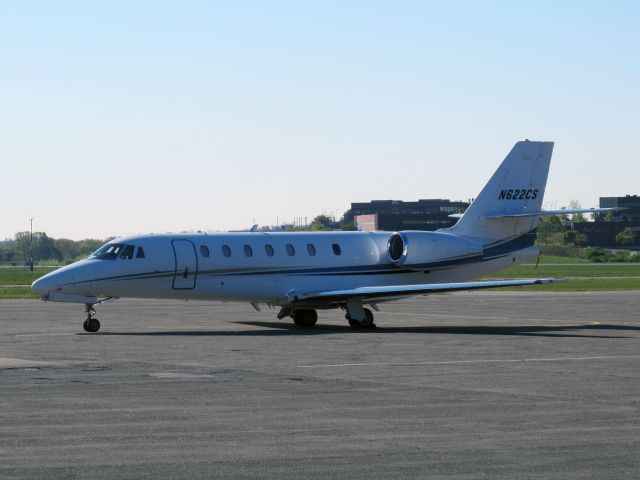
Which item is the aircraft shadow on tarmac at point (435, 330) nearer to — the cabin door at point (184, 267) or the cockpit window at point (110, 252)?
the cabin door at point (184, 267)

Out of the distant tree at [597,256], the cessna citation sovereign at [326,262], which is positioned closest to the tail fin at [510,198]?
the cessna citation sovereign at [326,262]

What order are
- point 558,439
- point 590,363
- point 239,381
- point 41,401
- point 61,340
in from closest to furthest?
1. point 558,439
2. point 41,401
3. point 239,381
4. point 590,363
5. point 61,340

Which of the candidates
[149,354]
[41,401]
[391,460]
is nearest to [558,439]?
[391,460]

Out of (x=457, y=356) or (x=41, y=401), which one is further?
(x=457, y=356)

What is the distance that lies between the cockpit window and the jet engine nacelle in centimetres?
874

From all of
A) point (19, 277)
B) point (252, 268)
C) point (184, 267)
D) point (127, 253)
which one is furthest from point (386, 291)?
point (19, 277)

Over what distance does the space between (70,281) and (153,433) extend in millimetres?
19904

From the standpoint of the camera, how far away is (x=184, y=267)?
116ft

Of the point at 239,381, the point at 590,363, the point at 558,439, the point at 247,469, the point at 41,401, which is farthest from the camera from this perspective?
the point at 590,363

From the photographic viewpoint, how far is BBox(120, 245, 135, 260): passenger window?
3481cm

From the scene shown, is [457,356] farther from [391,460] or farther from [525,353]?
[391,460]

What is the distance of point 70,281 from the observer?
33.7 meters

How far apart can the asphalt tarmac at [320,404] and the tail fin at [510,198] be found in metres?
6.50

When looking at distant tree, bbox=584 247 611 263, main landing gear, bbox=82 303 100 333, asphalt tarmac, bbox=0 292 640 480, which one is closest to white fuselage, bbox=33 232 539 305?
main landing gear, bbox=82 303 100 333
